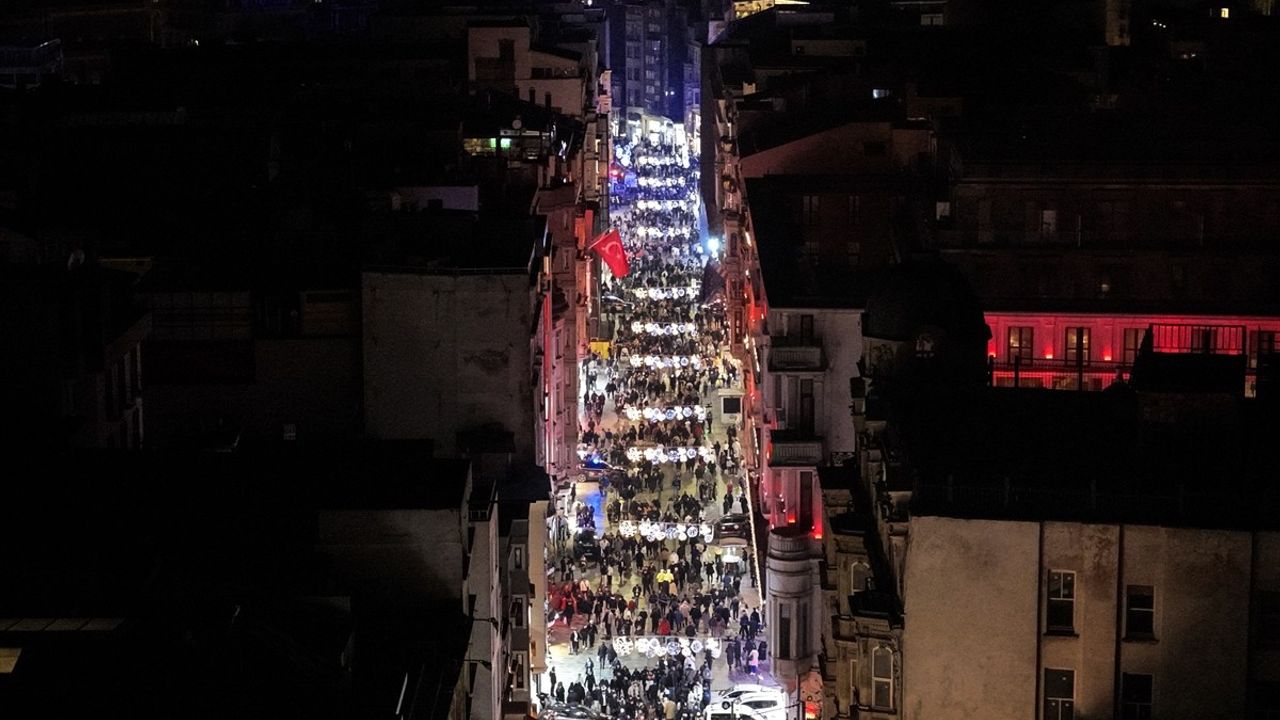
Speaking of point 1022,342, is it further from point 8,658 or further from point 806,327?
point 8,658

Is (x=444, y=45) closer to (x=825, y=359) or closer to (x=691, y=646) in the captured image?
(x=825, y=359)

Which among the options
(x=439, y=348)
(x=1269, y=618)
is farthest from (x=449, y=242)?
(x=1269, y=618)

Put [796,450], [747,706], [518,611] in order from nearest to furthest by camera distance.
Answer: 1. [518,611]
2. [747,706]
3. [796,450]

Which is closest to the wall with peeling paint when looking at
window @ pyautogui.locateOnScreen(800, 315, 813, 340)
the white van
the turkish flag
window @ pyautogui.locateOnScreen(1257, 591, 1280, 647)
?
the white van

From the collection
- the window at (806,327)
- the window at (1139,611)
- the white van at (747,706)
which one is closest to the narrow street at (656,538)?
the white van at (747,706)

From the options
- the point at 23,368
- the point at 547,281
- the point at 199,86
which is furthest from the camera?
the point at 199,86

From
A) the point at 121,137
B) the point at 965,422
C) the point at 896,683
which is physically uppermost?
the point at 121,137

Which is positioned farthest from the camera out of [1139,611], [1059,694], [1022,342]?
[1022,342]

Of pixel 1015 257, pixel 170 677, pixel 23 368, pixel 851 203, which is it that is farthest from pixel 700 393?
pixel 170 677
